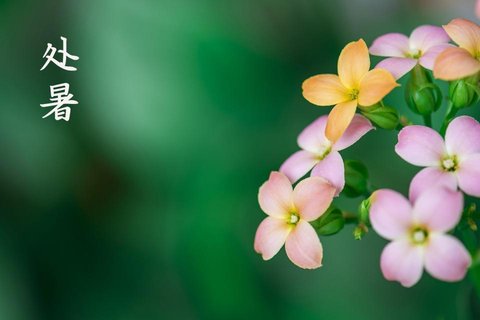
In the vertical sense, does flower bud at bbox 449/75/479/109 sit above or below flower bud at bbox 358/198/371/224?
above

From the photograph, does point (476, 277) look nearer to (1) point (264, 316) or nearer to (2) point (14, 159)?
(1) point (264, 316)

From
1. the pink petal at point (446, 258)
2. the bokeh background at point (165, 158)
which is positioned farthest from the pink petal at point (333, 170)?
the bokeh background at point (165, 158)

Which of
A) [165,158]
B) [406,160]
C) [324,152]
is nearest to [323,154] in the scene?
[324,152]

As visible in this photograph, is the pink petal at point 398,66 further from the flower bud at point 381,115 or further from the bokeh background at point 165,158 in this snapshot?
the bokeh background at point 165,158

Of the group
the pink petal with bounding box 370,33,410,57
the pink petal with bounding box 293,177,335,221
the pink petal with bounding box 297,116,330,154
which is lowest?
the pink petal with bounding box 293,177,335,221

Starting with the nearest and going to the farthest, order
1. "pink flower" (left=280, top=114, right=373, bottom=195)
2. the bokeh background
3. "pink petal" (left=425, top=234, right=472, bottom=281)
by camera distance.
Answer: "pink petal" (left=425, top=234, right=472, bottom=281) < "pink flower" (left=280, top=114, right=373, bottom=195) < the bokeh background

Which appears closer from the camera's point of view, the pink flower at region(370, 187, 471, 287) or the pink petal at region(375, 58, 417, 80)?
the pink flower at region(370, 187, 471, 287)

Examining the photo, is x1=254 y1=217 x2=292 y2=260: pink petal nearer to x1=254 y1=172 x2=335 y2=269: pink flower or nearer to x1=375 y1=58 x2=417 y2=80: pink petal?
x1=254 y1=172 x2=335 y2=269: pink flower

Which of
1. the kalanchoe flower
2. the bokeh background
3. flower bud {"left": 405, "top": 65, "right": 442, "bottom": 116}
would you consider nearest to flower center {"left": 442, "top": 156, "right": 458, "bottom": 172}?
the kalanchoe flower

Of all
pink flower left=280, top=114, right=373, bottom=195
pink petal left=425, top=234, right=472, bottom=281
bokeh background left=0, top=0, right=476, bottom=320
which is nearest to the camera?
pink petal left=425, top=234, right=472, bottom=281
